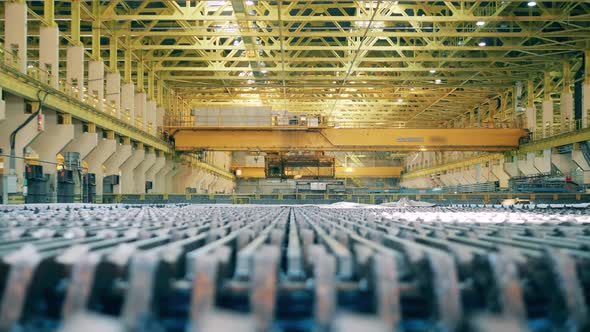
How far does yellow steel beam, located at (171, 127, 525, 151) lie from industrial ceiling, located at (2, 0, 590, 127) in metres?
3.28

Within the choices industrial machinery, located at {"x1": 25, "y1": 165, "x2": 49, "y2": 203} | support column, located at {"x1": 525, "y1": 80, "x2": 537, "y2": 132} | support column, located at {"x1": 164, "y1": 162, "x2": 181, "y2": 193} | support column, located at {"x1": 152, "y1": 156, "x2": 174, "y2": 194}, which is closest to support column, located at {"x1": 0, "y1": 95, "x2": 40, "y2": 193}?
industrial machinery, located at {"x1": 25, "y1": 165, "x2": 49, "y2": 203}

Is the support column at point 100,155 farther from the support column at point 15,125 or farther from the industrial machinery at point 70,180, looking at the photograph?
the support column at point 15,125

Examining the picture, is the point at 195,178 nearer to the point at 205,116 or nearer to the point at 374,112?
the point at 205,116

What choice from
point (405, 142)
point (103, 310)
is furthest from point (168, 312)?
point (405, 142)

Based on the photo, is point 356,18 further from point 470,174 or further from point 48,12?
point 470,174

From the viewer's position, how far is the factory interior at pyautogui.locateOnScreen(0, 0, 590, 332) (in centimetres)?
138

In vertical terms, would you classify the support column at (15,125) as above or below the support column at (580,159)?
above

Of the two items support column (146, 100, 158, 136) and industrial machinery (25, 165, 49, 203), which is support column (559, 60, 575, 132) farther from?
industrial machinery (25, 165, 49, 203)

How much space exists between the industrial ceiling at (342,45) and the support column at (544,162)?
4.96 metres

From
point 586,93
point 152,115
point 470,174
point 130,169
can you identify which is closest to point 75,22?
point 130,169

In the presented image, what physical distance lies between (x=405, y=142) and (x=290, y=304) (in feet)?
83.4

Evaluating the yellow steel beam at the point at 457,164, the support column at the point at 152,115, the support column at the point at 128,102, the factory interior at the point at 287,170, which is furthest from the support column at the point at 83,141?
the yellow steel beam at the point at 457,164

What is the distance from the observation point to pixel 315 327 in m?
1.30

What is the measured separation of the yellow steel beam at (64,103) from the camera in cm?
1269
